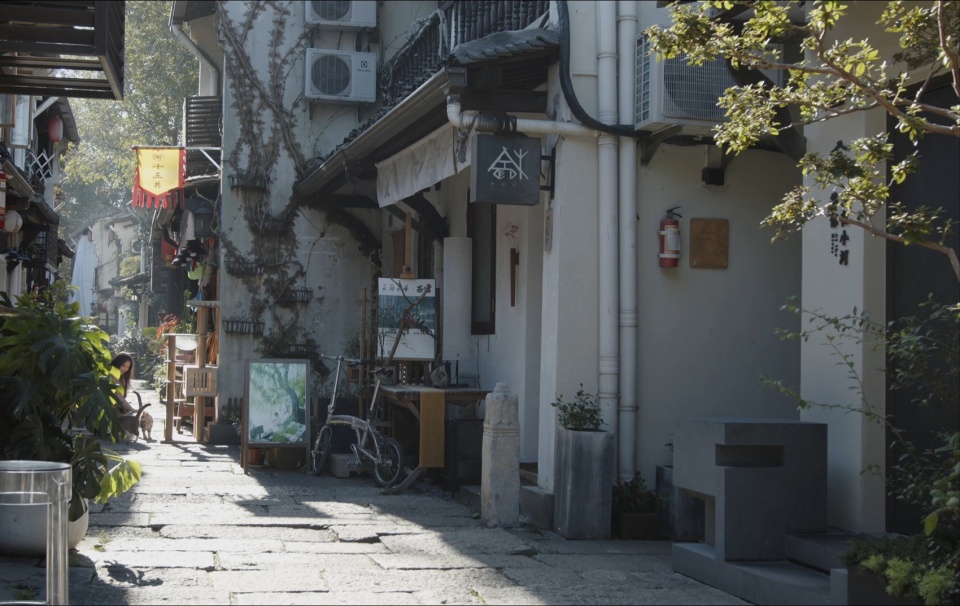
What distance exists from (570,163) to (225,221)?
8053 mm

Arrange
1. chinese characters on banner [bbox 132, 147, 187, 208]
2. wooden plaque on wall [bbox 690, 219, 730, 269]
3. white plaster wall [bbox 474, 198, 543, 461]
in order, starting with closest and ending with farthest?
1. wooden plaque on wall [bbox 690, 219, 730, 269]
2. white plaster wall [bbox 474, 198, 543, 461]
3. chinese characters on banner [bbox 132, 147, 187, 208]

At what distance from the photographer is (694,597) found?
7102mm

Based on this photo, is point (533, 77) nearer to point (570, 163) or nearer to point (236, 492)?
point (570, 163)

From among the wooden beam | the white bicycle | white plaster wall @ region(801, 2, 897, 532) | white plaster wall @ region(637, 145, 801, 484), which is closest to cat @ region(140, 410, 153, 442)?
the white bicycle

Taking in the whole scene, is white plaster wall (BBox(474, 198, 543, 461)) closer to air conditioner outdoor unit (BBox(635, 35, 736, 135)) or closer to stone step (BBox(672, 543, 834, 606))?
air conditioner outdoor unit (BBox(635, 35, 736, 135))

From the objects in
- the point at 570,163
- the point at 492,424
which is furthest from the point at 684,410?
the point at 570,163

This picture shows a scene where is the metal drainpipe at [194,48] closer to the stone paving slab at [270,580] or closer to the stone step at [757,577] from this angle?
the stone paving slab at [270,580]

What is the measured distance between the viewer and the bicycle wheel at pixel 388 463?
39.6 feet

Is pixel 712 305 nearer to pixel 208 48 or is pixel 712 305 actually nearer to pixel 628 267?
pixel 628 267

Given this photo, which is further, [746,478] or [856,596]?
[746,478]

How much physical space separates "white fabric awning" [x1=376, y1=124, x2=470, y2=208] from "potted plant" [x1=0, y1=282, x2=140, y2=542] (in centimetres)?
405

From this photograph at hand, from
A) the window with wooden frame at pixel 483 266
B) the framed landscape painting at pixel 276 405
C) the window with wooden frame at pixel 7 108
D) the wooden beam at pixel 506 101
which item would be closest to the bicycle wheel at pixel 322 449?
the framed landscape painting at pixel 276 405

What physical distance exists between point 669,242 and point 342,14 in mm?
8756

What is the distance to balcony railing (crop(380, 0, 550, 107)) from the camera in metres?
10.9
